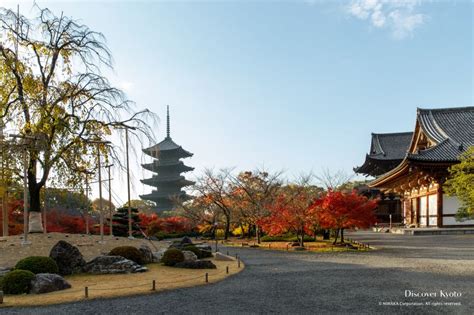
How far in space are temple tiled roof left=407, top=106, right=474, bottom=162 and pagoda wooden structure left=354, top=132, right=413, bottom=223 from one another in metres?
9.51

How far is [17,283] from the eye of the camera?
10.9m

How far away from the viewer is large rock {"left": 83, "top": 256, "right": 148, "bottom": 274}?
46.3ft

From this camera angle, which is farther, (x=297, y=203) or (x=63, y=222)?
(x=63, y=222)

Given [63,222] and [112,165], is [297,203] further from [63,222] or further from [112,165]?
[63,222]

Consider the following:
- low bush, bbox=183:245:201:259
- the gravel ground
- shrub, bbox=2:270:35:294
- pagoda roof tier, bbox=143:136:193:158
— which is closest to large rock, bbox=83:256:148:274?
shrub, bbox=2:270:35:294

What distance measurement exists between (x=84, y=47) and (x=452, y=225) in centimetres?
2784

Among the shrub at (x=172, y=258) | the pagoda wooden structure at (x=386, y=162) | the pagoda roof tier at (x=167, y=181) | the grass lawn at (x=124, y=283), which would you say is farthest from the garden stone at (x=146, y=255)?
the pagoda roof tier at (x=167, y=181)

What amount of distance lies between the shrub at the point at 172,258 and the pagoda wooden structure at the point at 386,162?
32.9m

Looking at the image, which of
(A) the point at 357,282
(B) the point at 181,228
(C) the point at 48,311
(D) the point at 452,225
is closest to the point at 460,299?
(A) the point at 357,282

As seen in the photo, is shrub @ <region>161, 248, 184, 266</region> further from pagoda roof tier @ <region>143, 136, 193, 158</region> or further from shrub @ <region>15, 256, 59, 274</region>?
pagoda roof tier @ <region>143, 136, 193, 158</region>

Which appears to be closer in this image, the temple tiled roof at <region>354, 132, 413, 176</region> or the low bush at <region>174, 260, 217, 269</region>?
the low bush at <region>174, 260, 217, 269</region>

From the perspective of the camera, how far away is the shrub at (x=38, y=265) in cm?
1238

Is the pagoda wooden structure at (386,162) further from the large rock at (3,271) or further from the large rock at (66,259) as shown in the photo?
the large rock at (3,271)

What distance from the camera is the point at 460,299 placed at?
9.30 m
